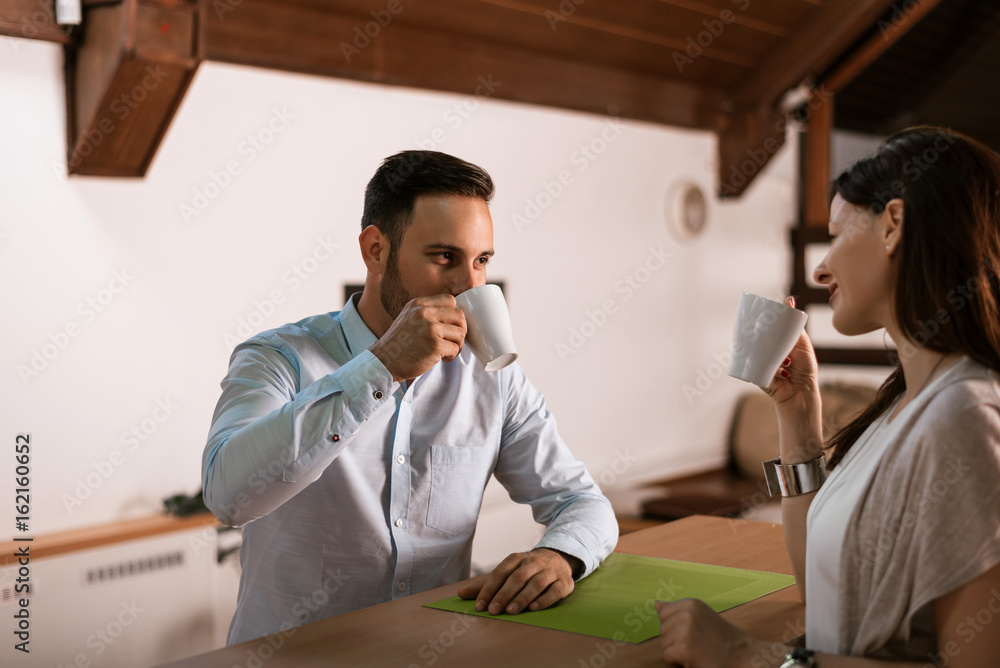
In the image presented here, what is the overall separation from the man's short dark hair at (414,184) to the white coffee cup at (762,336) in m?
0.57

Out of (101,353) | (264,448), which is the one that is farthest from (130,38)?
(264,448)

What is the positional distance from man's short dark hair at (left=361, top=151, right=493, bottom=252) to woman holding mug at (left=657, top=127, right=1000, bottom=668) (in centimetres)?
70

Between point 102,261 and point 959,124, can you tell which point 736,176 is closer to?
point 959,124

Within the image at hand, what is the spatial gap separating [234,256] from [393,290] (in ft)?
5.84

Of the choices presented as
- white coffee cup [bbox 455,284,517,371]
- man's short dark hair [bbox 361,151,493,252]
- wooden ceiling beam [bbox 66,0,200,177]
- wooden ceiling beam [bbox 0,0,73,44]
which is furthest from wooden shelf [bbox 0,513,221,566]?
white coffee cup [bbox 455,284,517,371]

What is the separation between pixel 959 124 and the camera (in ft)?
18.3

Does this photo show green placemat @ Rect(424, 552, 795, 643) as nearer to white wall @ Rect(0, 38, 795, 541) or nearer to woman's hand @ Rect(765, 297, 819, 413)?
woman's hand @ Rect(765, 297, 819, 413)

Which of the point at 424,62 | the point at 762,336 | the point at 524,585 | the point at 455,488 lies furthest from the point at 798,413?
the point at 424,62

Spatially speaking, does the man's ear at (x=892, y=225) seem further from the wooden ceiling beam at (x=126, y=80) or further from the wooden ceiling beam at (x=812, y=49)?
the wooden ceiling beam at (x=812, y=49)

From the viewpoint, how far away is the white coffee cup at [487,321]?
1.45 metres

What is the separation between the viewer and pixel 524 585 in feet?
4.57

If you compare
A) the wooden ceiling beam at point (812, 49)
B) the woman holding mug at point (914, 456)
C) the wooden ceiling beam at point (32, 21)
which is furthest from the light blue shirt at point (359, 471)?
the wooden ceiling beam at point (812, 49)

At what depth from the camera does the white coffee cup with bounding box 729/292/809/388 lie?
1380mm

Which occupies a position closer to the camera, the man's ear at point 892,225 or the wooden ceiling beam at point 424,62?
the man's ear at point 892,225
